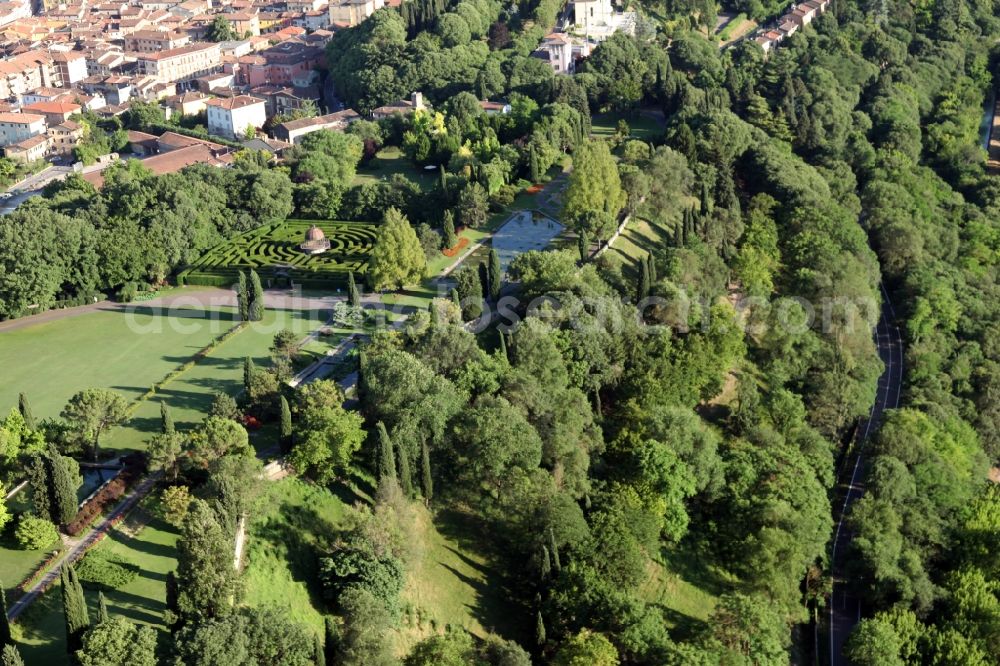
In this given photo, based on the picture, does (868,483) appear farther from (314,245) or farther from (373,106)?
(373,106)

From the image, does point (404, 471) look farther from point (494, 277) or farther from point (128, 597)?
point (494, 277)

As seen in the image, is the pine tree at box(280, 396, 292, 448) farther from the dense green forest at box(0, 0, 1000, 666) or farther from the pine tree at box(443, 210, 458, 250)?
the pine tree at box(443, 210, 458, 250)

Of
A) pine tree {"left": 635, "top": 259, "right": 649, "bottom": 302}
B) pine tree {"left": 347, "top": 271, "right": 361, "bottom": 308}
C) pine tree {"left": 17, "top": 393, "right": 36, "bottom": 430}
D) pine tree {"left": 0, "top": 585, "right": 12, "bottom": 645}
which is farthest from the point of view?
pine tree {"left": 635, "top": 259, "right": 649, "bottom": 302}

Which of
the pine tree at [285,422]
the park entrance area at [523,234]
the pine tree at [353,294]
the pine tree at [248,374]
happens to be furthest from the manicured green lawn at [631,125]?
the pine tree at [285,422]

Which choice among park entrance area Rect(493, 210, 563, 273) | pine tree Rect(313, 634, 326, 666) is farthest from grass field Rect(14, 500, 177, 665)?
park entrance area Rect(493, 210, 563, 273)

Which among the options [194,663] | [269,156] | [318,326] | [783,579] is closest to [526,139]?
[269,156]

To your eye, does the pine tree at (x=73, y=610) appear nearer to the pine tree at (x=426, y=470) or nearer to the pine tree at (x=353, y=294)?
the pine tree at (x=426, y=470)
